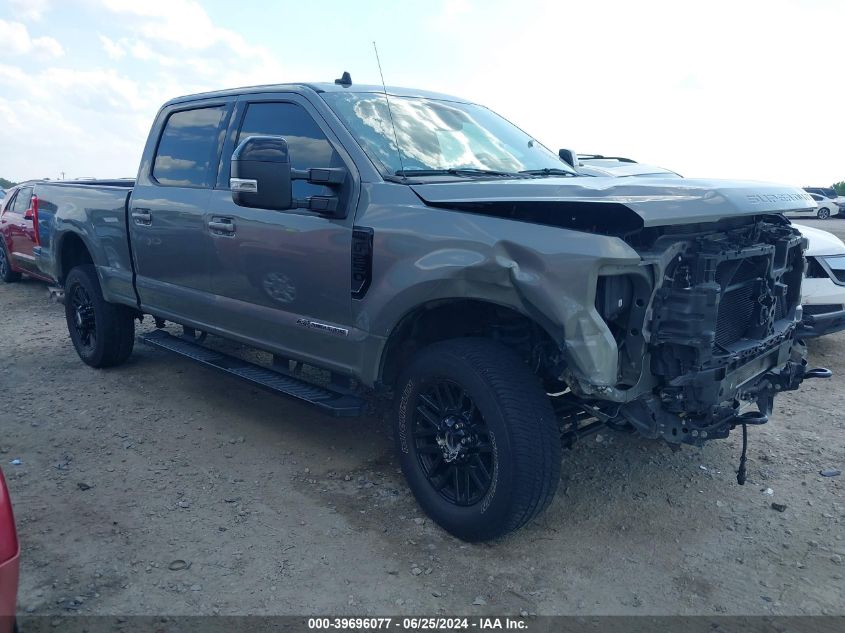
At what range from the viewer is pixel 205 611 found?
2.86 meters

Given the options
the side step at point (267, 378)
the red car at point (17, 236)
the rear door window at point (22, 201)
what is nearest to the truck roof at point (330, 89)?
the side step at point (267, 378)

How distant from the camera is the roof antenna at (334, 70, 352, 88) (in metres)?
4.25

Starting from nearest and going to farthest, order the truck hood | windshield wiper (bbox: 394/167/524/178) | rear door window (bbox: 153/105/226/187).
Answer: the truck hood, windshield wiper (bbox: 394/167/524/178), rear door window (bbox: 153/105/226/187)

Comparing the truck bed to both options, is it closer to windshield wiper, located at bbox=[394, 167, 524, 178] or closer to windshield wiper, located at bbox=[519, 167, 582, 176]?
windshield wiper, located at bbox=[394, 167, 524, 178]

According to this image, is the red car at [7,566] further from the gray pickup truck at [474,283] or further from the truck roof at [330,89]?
the truck roof at [330,89]

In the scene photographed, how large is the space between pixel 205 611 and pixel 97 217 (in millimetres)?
3833

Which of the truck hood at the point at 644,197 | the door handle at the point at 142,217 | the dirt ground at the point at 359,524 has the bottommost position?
the dirt ground at the point at 359,524

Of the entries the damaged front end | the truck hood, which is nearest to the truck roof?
the truck hood

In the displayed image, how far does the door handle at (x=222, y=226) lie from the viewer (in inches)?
169

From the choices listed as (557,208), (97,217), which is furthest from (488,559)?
(97,217)

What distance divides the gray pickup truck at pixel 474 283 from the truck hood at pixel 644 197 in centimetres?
1

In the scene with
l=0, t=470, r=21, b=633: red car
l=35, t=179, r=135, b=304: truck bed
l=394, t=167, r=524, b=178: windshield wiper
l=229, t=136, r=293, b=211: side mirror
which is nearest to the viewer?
l=0, t=470, r=21, b=633: red car

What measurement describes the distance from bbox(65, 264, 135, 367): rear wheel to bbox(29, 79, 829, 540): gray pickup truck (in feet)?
4.57

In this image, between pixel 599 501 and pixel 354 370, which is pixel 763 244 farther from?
pixel 354 370
